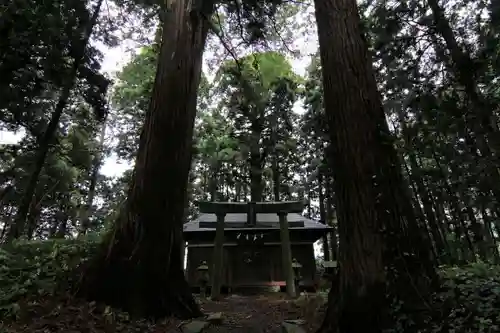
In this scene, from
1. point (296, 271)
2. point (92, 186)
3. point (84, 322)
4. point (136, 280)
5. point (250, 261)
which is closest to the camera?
point (84, 322)

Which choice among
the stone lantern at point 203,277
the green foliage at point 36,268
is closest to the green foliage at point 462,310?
the green foliage at point 36,268

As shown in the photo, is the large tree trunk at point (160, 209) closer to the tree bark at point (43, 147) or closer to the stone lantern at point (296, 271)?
the tree bark at point (43, 147)

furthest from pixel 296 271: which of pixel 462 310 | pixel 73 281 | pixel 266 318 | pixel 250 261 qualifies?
pixel 462 310

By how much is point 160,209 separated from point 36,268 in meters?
1.70

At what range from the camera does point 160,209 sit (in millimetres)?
4422

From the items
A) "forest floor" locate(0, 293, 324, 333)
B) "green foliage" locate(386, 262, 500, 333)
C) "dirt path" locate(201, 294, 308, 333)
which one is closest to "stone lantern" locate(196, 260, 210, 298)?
"dirt path" locate(201, 294, 308, 333)

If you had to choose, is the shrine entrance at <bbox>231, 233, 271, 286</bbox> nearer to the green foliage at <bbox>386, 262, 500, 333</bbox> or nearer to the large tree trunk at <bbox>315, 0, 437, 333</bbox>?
the large tree trunk at <bbox>315, 0, 437, 333</bbox>

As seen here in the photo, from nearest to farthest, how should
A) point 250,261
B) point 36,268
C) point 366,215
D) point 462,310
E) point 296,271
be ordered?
A: 1. point 462,310
2. point 366,215
3. point 36,268
4. point 296,271
5. point 250,261

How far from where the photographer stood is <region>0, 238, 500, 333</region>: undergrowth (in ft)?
7.87

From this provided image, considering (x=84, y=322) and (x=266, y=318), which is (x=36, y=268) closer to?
(x=84, y=322)

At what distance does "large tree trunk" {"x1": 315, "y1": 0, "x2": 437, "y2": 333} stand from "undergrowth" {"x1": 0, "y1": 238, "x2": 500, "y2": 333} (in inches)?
7.9

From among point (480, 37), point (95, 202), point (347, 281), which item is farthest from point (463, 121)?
point (95, 202)

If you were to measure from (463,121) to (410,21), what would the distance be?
265cm

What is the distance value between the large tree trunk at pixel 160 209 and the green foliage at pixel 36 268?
0.41 metres
